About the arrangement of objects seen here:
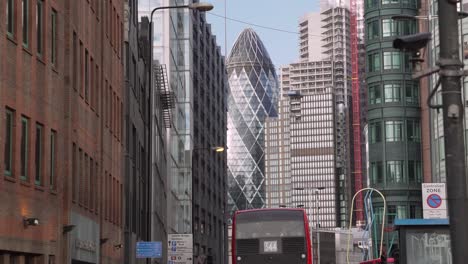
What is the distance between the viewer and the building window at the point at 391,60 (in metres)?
88.3

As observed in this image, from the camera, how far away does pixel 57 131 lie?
3100 centimetres

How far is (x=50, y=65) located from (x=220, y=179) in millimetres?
134409

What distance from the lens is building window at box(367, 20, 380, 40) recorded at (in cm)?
8938

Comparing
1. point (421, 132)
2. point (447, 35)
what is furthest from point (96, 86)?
point (421, 132)

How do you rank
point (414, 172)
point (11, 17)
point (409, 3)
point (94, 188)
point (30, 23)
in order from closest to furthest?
1. point (11, 17)
2. point (30, 23)
3. point (94, 188)
4. point (414, 172)
5. point (409, 3)

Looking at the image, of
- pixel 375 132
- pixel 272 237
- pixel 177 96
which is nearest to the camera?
pixel 272 237

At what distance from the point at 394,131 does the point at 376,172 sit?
3.86m

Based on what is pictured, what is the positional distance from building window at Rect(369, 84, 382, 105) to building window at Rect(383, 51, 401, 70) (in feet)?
6.35

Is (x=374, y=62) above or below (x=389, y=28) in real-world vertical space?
below

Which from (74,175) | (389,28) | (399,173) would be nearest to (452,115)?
(74,175)

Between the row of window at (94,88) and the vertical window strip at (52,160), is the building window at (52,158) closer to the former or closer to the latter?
the vertical window strip at (52,160)

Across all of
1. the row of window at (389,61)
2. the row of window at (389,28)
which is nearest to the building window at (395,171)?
the row of window at (389,61)

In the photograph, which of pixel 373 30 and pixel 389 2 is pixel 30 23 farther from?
pixel 373 30

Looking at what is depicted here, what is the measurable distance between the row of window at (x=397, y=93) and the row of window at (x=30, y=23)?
59800 mm
